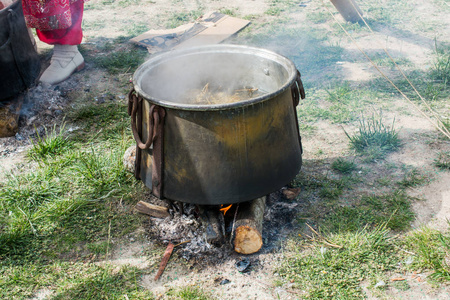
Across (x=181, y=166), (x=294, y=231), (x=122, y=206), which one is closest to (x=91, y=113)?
(x=122, y=206)

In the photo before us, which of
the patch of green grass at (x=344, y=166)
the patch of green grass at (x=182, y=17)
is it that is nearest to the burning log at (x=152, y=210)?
the patch of green grass at (x=344, y=166)

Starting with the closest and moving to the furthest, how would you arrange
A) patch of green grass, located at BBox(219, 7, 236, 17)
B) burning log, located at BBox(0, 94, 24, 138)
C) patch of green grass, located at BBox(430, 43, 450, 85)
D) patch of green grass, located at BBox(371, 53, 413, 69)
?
burning log, located at BBox(0, 94, 24, 138)
patch of green grass, located at BBox(430, 43, 450, 85)
patch of green grass, located at BBox(371, 53, 413, 69)
patch of green grass, located at BBox(219, 7, 236, 17)

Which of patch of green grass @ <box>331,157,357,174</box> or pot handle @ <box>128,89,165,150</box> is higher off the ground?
pot handle @ <box>128,89,165,150</box>

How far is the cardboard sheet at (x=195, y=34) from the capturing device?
6.18 m

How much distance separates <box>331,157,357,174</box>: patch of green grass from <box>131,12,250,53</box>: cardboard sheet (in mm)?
3313

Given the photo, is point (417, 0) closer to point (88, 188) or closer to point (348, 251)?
point (348, 251)

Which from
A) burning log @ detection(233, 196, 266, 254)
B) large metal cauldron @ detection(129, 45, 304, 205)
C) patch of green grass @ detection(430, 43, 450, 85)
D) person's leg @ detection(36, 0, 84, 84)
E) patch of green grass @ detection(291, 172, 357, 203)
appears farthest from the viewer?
person's leg @ detection(36, 0, 84, 84)

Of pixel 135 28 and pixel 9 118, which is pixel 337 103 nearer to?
pixel 9 118

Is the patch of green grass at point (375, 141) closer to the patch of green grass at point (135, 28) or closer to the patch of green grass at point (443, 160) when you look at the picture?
the patch of green grass at point (443, 160)

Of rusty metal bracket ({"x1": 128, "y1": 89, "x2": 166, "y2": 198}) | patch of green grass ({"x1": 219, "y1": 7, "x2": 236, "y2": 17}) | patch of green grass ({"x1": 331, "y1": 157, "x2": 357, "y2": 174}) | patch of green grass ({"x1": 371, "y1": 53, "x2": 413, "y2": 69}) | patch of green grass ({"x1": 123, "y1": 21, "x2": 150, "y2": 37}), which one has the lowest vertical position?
patch of green grass ({"x1": 123, "y1": 21, "x2": 150, "y2": 37})

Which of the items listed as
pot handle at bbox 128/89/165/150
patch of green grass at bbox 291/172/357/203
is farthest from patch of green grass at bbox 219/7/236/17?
pot handle at bbox 128/89/165/150

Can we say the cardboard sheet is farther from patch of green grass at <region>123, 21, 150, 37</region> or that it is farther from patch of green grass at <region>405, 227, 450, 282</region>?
patch of green grass at <region>405, 227, 450, 282</region>

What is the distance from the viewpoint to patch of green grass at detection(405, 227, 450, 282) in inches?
97.3

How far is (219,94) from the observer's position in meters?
3.13
